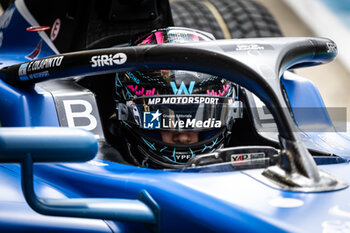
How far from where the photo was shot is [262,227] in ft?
2.87

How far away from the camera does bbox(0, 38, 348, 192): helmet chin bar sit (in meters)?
1.00

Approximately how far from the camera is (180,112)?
4.86 ft

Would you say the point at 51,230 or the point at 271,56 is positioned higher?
the point at 271,56

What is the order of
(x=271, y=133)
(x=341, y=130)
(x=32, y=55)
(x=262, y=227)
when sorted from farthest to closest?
(x=32, y=55)
(x=341, y=130)
(x=271, y=133)
(x=262, y=227)

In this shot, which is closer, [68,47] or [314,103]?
[314,103]

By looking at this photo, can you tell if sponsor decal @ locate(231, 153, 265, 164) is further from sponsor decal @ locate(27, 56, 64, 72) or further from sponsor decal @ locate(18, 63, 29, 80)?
sponsor decal @ locate(18, 63, 29, 80)

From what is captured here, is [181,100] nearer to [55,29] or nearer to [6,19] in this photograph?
[55,29]

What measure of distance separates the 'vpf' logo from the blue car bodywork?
147mm

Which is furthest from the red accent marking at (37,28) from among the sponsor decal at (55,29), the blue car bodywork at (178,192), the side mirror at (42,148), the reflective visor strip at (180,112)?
the side mirror at (42,148)

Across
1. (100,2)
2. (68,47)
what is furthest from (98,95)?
(100,2)

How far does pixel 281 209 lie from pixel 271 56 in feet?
1.34

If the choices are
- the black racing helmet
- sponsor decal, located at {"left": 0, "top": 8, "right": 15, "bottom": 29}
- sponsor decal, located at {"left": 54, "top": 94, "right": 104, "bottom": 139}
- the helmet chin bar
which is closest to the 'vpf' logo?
the black racing helmet

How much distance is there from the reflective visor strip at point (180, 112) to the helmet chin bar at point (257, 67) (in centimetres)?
29

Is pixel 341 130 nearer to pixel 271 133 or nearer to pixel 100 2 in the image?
pixel 271 133
